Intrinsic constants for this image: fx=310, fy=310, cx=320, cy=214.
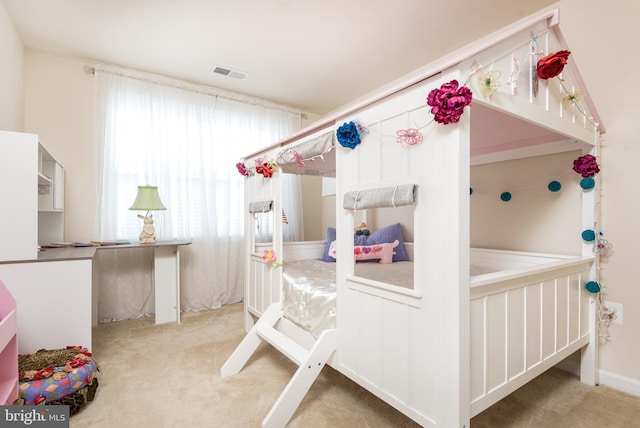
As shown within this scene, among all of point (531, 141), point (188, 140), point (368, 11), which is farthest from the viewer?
point (188, 140)

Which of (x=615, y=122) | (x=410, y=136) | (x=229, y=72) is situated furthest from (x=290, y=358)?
(x=229, y=72)

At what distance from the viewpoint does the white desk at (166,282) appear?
3014 mm

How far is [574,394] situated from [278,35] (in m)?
3.22

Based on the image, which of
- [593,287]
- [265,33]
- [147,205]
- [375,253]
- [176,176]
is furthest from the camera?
[176,176]

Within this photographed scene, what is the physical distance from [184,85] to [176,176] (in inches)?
39.6

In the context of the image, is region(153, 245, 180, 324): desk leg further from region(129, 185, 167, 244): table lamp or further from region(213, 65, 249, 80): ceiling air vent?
region(213, 65, 249, 80): ceiling air vent

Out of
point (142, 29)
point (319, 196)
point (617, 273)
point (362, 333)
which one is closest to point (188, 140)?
point (142, 29)

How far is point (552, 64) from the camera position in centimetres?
134

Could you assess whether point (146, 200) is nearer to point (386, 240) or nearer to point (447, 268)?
point (386, 240)

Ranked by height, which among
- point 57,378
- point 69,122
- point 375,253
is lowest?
point 57,378

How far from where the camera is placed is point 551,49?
1510mm

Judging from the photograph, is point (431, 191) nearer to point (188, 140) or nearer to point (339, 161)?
point (339, 161)

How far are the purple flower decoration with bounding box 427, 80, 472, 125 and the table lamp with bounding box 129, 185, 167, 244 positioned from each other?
104 inches

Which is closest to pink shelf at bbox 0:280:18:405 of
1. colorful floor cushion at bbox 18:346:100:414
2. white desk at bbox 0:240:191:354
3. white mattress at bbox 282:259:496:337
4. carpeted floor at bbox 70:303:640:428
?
colorful floor cushion at bbox 18:346:100:414
